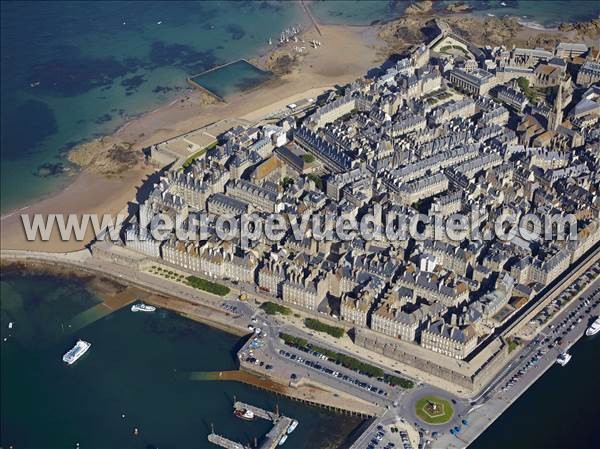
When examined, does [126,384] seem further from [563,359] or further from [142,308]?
[563,359]

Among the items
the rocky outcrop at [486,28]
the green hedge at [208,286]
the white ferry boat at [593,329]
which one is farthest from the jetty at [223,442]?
the rocky outcrop at [486,28]

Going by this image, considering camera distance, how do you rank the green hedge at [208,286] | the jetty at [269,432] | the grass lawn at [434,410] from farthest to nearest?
1. the green hedge at [208,286]
2. the grass lawn at [434,410]
3. the jetty at [269,432]

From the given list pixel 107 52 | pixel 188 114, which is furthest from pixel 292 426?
pixel 107 52

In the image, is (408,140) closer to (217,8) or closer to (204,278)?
(204,278)

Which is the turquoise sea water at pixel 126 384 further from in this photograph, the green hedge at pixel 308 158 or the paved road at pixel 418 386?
the green hedge at pixel 308 158

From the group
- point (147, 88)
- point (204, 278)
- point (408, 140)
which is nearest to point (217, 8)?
point (147, 88)

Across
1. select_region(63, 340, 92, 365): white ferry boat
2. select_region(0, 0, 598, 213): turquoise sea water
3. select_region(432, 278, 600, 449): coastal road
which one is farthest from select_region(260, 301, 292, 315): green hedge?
select_region(0, 0, 598, 213): turquoise sea water
